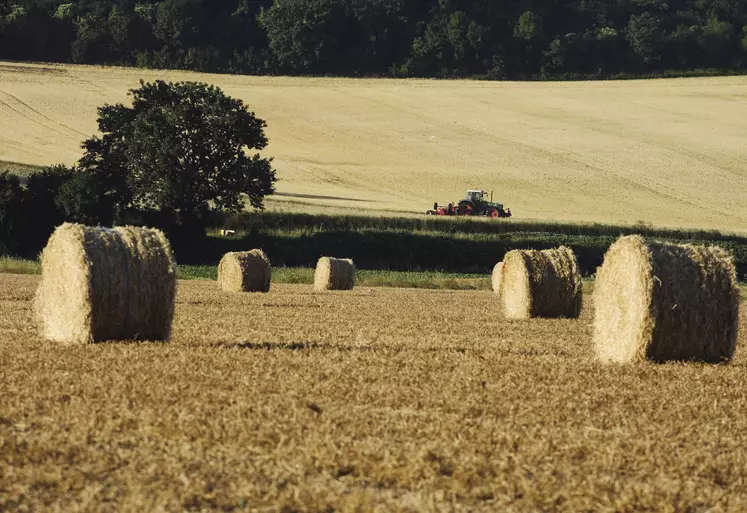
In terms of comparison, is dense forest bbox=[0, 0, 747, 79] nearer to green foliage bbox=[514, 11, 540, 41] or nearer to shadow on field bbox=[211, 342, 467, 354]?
green foliage bbox=[514, 11, 540, 41]

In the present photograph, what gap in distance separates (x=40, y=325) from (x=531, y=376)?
6.42 meters

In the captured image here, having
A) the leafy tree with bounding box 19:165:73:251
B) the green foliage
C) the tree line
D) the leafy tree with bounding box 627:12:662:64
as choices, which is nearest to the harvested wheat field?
the leafy tree with bounding box 19:165:73:251

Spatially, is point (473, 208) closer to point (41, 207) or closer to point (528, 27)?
point (41, 207)

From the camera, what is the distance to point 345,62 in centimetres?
11600

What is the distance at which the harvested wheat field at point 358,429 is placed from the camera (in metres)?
7.13

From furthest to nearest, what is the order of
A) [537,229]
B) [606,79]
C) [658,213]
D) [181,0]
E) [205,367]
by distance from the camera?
[181,0] < [606,79] < [658,213] < [537,229] < [205,367]

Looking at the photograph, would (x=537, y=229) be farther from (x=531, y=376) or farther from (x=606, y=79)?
(x=606, y=79)

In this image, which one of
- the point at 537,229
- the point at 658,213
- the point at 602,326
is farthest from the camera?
the point at 658,213

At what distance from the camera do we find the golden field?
6538 cm

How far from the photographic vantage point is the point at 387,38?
121 metres

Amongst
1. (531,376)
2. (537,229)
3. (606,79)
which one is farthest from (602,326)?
(606,79)

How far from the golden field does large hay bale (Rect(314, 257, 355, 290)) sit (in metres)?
23.1

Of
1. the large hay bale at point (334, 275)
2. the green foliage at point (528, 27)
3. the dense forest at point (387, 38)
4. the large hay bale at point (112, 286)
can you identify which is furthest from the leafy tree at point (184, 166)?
the green foliage at point (528, 27)

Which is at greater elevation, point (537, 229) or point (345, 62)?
point (345, 62)
